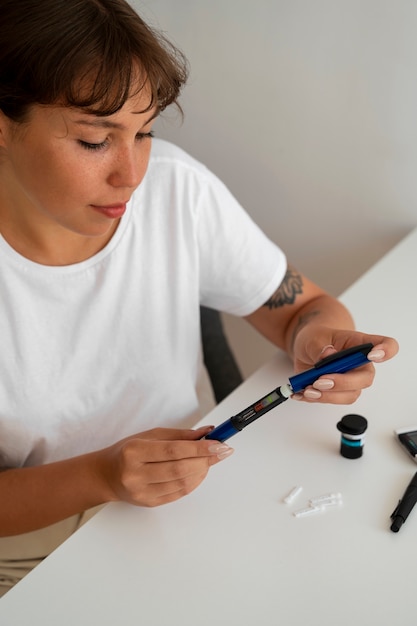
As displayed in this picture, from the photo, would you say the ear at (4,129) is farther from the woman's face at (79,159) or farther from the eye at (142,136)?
the eye at (142,136)

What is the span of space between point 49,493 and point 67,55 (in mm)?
525

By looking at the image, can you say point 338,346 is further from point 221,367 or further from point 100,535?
point 221,367

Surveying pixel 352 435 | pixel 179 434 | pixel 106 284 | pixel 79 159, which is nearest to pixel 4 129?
pixel 79 159

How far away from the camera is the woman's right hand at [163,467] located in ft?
2.64

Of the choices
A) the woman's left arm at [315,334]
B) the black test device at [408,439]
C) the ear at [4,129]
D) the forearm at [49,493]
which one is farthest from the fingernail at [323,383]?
the ear at [4,129]

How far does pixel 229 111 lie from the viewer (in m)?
1.59

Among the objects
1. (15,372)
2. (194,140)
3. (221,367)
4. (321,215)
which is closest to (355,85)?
(321,215)

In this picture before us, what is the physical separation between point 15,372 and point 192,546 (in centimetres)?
39

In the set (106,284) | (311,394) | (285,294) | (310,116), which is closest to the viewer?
(311,394)

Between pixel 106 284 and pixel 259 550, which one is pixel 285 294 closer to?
pixel 106 284

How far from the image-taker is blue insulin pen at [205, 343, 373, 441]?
0.82 metres

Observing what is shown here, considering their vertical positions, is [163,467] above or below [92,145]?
below

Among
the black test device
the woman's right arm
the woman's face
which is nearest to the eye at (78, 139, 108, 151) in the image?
the woman's face

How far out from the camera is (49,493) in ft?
2.93
